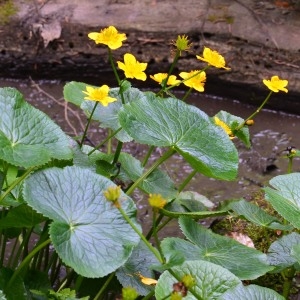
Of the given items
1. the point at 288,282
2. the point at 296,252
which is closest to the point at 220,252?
the point at 296,252

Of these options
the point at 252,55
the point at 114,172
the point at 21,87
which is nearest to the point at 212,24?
the point at 252,55

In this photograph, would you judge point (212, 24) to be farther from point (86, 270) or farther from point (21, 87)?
point (86, 270)

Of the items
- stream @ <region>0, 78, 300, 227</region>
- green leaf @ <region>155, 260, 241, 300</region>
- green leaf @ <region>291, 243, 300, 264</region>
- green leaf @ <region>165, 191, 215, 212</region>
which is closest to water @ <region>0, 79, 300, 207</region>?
stream @ <region>0, 78, 300, 227</region>

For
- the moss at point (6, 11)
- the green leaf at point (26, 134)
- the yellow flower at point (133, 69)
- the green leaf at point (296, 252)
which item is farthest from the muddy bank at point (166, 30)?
the green leaf at point (296, 252)

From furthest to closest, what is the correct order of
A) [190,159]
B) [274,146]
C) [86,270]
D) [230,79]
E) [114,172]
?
[230,79], [274,146], [114,172], [190,159], [86,270]

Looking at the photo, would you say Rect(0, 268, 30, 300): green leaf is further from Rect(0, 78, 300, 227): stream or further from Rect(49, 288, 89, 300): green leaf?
Rect(0, 78, 300, 227): stream

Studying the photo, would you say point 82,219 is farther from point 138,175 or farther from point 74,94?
point 74,94
